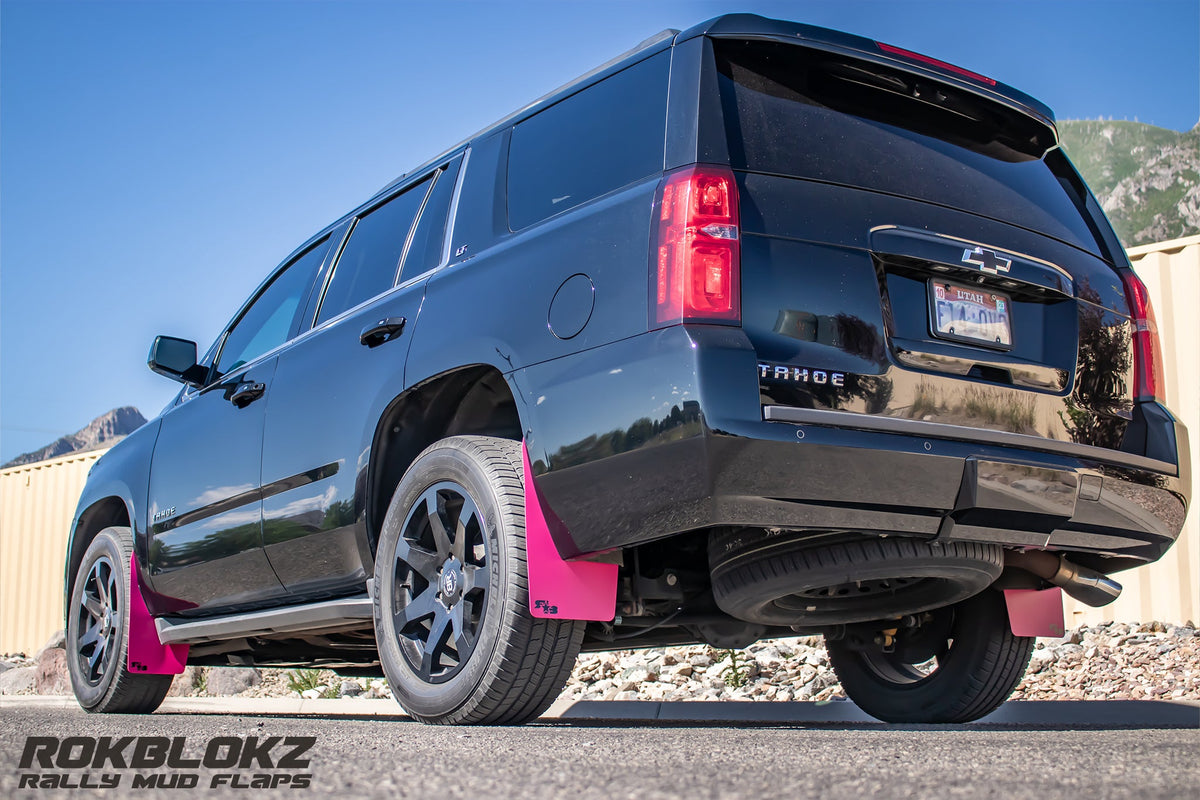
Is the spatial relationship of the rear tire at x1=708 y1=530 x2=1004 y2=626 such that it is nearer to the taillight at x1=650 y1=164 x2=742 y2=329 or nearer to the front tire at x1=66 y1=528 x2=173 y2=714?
the taillight at x1=650 y1=164 x2=742 y2=329

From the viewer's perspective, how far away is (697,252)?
249cm

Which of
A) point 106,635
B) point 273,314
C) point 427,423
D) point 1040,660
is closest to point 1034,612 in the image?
point 427,423

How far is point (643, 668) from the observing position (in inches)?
270

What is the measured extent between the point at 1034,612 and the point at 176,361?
3.85 m

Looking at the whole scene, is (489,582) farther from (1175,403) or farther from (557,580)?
(1175,403)

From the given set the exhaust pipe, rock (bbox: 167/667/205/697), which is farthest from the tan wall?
the exhaust pipe

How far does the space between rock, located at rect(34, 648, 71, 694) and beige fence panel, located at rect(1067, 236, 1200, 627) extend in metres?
9.55

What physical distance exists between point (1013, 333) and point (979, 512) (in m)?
0.58

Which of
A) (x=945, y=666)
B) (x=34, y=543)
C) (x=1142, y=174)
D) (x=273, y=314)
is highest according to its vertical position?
(x=1142, y=174)

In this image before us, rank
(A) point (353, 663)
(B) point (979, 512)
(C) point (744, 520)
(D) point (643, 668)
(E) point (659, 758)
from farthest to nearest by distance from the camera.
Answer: (D) point (643, 668) < (A) point (353, 663) < (B) point (979, 512) < (C) point (744, 520) < (E) point (659, 758)

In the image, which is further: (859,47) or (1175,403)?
(1175,403)

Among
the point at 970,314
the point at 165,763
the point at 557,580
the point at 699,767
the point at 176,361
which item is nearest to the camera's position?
the point at 699,767

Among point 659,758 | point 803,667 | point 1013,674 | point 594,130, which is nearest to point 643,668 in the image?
point 803,667

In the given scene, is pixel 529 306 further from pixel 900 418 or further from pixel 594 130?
A: pixel 900 418
